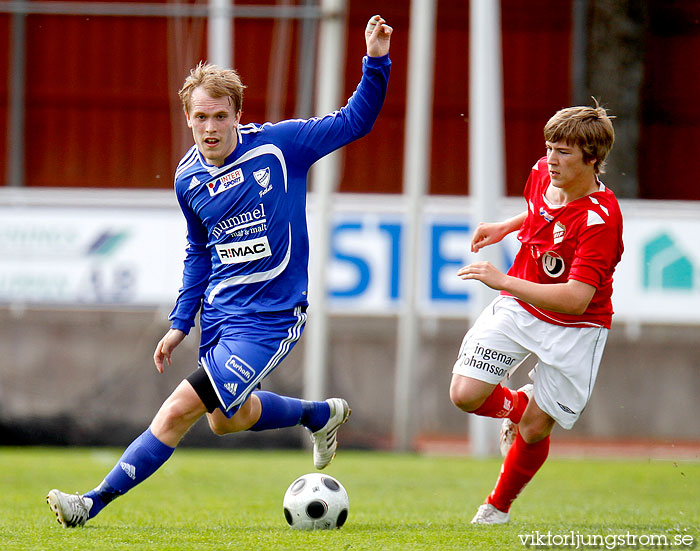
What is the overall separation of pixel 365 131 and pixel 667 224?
18.3 ft

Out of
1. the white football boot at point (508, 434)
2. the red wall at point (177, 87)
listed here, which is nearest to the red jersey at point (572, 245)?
the white football boot at point (508, 434)

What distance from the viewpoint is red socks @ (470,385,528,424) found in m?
4.85

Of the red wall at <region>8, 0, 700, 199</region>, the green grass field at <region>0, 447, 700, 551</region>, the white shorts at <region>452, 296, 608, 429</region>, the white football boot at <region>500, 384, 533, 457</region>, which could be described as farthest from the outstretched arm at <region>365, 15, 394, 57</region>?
the red wall at <region>8, 0, 700, 199</region>

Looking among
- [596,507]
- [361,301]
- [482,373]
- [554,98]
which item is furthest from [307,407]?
[554,98]

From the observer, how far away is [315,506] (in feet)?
15.2

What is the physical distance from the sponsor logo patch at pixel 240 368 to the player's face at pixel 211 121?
2.66ft

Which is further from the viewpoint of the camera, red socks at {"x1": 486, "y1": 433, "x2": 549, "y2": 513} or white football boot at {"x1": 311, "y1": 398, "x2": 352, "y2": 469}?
white football boot at {"x1": 311, "y1": 398, "x2": 352, "y2": 469}

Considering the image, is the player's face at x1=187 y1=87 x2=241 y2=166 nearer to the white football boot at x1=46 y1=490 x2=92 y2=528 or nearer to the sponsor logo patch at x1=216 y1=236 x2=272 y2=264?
the sponsor logo patch at x1=216 y1=236 x2=272 y2=264

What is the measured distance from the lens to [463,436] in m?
12.0

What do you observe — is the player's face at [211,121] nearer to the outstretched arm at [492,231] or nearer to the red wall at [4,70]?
the outstretched arm at [492,231]

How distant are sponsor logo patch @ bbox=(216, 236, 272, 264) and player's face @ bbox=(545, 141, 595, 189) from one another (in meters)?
1.18

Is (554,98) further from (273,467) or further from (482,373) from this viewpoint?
(482,373)

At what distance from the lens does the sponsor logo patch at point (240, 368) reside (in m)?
4.43

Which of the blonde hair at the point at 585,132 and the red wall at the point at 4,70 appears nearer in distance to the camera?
the blonde hair at the point at 585,132
